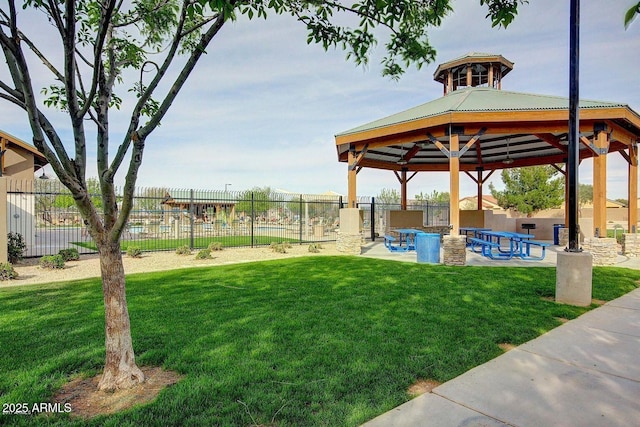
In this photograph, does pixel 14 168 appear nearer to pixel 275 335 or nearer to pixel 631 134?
pixel 275 335

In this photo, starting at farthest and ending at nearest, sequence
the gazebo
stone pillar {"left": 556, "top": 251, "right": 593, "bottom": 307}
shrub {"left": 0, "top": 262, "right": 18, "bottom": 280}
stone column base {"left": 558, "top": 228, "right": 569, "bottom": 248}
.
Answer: stone column base {"left": 558, "top": 228, "right": 569, "bottom": 248}, the gazebo, shrub {"left": 0, "top": 262, "right": 18, "bottom": 280}, stone pillar {"left": 556, "top": 251, "right": 593, "bottom": 307}

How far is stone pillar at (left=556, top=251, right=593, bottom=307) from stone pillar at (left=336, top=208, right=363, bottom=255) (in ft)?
24.7

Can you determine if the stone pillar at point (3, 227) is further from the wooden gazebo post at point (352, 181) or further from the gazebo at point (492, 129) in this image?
the wooden gazebo post at point (352, 181)

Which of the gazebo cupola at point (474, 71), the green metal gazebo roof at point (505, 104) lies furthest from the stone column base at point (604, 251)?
the gazebo cupola at point (474, 71)

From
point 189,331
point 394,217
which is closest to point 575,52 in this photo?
point 189,331

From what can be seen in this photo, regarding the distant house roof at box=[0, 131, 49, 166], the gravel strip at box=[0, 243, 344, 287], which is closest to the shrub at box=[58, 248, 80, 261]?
the gravel strip at box=[0, 243, 344, 287]

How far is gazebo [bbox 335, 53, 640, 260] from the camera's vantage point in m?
10.0

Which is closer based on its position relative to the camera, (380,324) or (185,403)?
(185,403)

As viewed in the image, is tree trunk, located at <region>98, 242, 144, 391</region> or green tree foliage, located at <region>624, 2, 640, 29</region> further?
tree trunk, located at <region>98, 242, 144, 391</region>

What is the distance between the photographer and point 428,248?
10367 mm

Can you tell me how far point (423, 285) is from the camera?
284 inches

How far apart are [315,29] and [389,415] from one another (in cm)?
374

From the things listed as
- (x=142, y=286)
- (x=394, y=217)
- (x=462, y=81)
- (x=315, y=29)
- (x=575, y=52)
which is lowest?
(x=142, y=286)

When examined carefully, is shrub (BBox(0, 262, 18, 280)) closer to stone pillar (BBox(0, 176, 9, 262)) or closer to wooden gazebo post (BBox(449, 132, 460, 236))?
stone pillar (BBox(0, 176, 9, 262))
